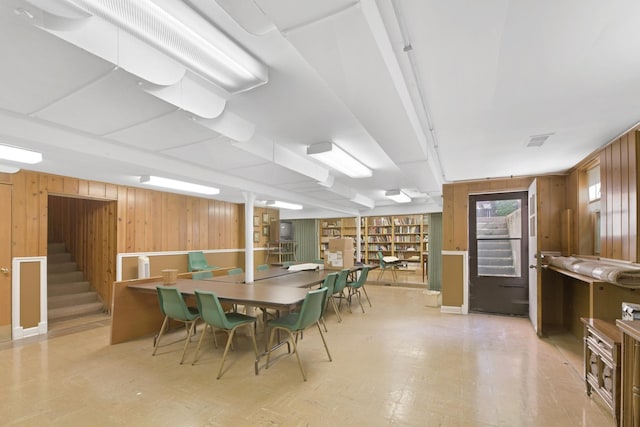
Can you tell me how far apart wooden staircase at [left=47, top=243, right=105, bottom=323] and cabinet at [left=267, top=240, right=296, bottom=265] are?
4.63 meters

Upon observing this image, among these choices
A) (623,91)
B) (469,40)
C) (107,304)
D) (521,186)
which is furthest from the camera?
(107,304)

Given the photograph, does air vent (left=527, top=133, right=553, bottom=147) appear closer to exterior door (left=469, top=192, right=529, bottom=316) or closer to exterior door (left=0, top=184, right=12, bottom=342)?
exterior door (left=469, top=192, right=529, bottom=316)

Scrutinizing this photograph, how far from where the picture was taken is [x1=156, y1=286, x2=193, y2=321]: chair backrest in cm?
329

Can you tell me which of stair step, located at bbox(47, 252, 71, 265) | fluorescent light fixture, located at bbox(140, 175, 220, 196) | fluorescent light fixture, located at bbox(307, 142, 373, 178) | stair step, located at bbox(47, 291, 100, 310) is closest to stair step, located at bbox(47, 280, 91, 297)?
stair step, located at bbox(47, 291, 100, 310)

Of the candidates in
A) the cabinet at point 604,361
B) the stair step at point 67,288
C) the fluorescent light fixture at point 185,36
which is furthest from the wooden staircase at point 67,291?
the cabinet at point 604,361

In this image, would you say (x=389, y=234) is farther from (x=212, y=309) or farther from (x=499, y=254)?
(x=212, y=309)

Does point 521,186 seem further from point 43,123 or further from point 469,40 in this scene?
point 43,123

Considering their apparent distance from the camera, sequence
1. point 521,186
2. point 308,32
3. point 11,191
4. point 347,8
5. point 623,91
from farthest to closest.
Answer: point 521,186 < point 11,191 < point 623,91 < point 308,32 < point 347,8

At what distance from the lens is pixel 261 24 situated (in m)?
1.41

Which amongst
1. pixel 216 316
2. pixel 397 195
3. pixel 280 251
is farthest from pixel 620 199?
pixel 280 251

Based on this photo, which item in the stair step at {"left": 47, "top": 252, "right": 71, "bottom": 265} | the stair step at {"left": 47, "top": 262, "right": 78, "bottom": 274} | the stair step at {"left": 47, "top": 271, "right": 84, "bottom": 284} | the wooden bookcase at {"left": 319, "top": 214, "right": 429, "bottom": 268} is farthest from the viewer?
the wooden bookcase at {"left": 319, "top": 214, "right": 429, "bottom": 268}

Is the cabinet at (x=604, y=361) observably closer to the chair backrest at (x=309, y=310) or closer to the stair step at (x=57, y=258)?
the chair backrest at (x=309, y=310)

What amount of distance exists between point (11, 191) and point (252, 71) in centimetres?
447

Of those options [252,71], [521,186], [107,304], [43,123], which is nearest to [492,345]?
[521,186]
